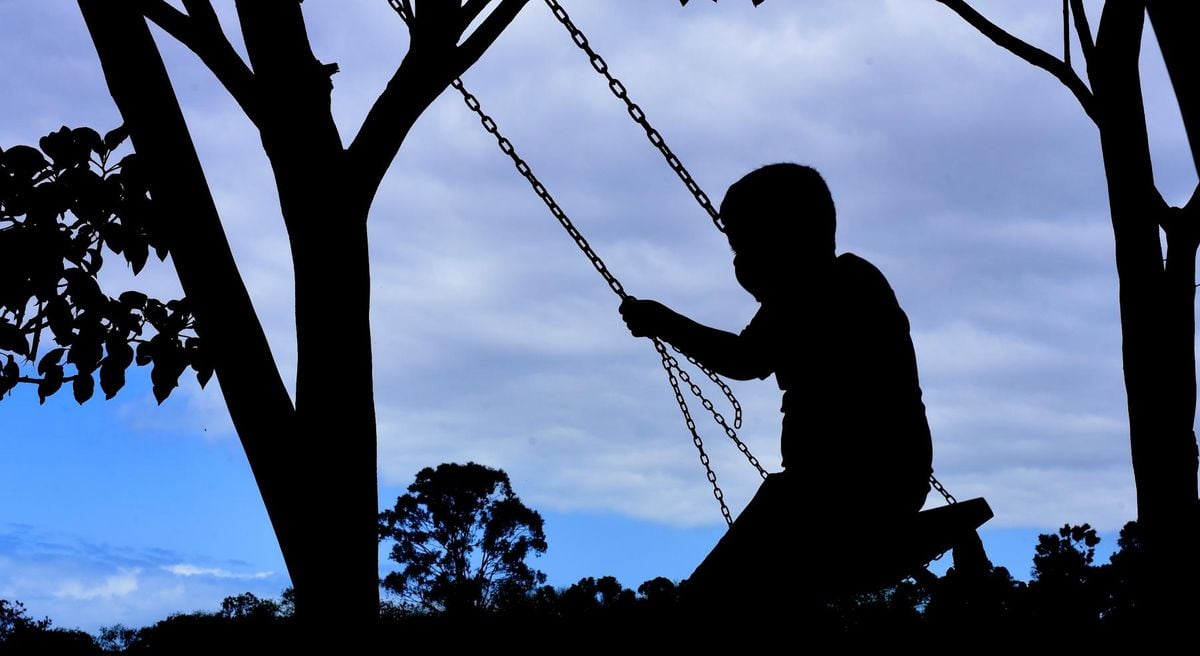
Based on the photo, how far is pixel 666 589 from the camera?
600 cm

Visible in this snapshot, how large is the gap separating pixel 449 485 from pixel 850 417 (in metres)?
24.7

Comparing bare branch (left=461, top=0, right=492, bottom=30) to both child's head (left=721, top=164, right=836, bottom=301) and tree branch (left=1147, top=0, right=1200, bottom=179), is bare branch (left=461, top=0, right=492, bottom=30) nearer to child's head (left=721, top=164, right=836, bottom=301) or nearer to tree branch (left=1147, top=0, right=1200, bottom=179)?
child's head (left=721, top=164, right=836, bottom=301)

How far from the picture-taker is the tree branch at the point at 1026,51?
739cm

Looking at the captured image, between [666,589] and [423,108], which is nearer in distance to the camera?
[423,108]

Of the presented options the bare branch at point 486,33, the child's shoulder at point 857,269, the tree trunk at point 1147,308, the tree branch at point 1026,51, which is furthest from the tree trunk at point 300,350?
the tree branch at point 1026,51

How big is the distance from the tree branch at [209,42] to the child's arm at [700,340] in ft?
5.59

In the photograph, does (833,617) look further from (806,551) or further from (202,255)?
(202,255)

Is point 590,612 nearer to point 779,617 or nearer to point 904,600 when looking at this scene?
point 904,600

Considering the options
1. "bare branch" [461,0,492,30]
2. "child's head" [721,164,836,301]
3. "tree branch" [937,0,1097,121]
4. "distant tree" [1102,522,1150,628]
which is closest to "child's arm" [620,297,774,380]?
"child's head" [721,164,836,301]

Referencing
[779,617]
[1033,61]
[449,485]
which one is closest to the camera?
[779,617]

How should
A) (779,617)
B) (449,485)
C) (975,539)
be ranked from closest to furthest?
(779,617), (975,539), (449,485)

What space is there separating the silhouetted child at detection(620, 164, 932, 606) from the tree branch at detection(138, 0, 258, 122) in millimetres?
1875

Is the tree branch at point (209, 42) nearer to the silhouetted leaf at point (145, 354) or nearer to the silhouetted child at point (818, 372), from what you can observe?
the silhouetted leaf at point (145, 354)

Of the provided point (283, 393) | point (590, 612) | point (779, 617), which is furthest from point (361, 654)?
point (590, 612)
